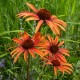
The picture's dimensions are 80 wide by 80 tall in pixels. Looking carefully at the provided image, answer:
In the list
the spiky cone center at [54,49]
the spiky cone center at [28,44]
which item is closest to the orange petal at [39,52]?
the spiky cone center at [28,44]

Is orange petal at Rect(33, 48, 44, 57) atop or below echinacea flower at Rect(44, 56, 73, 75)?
atop

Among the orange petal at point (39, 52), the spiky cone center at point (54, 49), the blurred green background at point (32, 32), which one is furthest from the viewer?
the blurred green background at point (32, 32)

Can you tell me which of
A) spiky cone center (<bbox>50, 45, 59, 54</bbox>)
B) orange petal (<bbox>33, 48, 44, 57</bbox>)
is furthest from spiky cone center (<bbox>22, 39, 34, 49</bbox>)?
spiky cone center (<bbox>50, 45, 59, 54</bbox>)

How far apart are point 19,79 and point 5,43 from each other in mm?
438

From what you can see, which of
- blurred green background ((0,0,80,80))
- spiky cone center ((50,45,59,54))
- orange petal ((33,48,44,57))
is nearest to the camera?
orange petal ((33,48,44,57))

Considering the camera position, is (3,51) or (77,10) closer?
(3,51)

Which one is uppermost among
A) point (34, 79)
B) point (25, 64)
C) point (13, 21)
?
point (13, 21)

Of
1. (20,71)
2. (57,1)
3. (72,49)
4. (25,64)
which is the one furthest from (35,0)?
(25,64)

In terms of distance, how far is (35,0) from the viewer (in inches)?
108

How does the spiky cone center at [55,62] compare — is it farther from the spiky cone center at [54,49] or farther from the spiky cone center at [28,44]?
the spiky cone center at [28,44]

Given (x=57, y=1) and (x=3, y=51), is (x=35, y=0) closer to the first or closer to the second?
(x=57, y=1)

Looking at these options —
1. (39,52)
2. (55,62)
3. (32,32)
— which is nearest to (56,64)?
(55,62)

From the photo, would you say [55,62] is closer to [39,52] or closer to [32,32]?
[39,52]

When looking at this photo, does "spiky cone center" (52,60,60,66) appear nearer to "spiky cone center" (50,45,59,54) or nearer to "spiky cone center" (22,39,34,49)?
"spiky cone center" (50,45,59,54)
